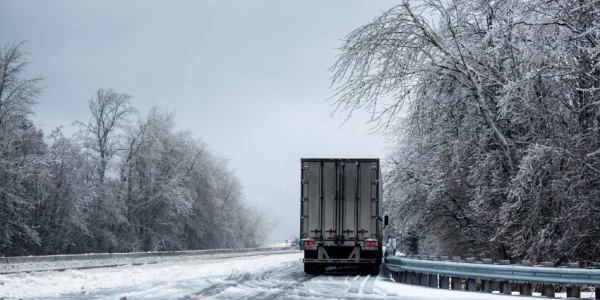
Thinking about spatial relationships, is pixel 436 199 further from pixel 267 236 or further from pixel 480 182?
pixel 267 236

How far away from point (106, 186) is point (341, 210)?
27701 mm

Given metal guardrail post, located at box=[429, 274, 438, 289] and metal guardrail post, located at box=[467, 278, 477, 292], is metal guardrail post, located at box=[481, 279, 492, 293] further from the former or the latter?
metal guardrail post, located at box=[429, 274, 438, 289]

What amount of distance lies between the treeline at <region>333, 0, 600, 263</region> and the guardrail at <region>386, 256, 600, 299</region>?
193cm

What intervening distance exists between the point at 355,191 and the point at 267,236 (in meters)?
55.8

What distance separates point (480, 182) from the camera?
48.8ft

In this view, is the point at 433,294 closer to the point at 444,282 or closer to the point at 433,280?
the point at 444,282

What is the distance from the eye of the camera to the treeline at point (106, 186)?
29.6 meters

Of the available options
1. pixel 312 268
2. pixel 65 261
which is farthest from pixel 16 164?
pixel 312 268

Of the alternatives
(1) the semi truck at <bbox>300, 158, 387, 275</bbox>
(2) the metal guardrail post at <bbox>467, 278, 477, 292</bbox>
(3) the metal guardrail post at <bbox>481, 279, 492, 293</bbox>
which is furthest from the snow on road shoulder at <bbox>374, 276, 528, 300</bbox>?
(1) the semi truck at <bbox>300, 158, 387, 275</bbox>

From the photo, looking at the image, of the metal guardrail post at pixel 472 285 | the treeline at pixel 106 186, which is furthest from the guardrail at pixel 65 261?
the metal guardrail post at pixel 472 285

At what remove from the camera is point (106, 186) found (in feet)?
129

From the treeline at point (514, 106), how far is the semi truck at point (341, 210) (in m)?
2.16

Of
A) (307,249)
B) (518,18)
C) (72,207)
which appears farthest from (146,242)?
(518,18)

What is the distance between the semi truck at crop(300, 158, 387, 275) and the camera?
16.8 metres
